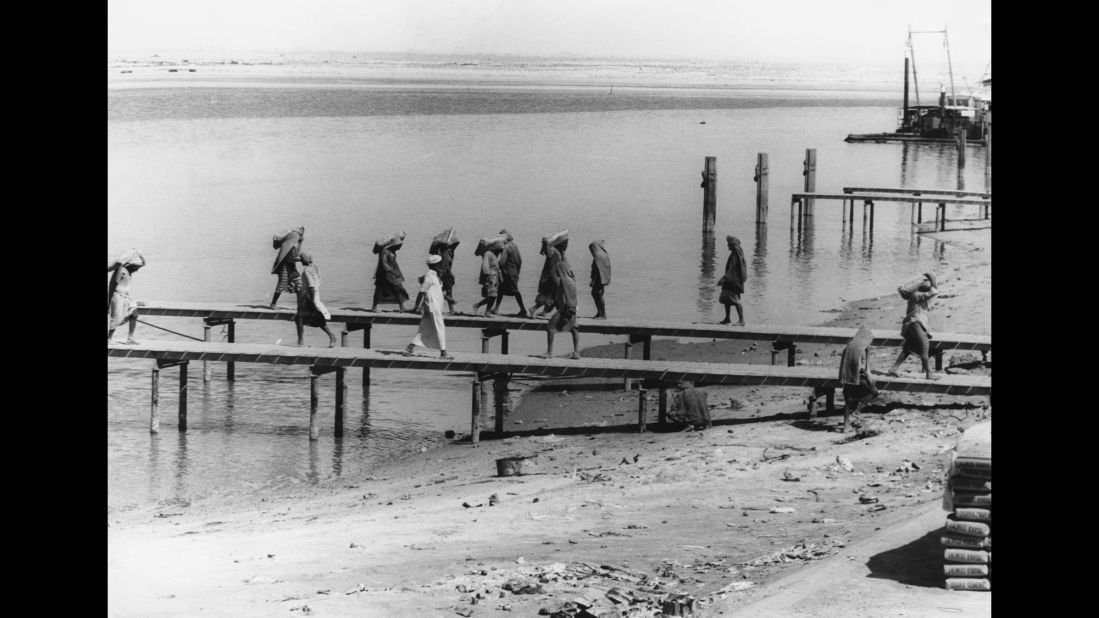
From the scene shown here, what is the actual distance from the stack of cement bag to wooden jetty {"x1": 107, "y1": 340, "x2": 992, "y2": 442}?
571cm

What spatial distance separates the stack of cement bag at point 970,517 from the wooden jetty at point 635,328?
7.52 metres

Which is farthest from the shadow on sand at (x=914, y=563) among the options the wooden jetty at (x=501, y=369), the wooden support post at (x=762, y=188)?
the wooden support post at (x=762, y=188)

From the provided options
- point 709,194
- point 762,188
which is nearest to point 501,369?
point 709,194

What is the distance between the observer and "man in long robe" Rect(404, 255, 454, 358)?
17.5m

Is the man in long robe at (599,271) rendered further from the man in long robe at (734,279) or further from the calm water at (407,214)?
the calm water at (407,214)

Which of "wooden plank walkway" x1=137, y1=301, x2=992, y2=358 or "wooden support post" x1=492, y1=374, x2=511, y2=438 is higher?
"wooden plank walkway" x1=137, y1=301, x2=992, y2=358

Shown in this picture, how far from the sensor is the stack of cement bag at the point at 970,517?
34.4 feet

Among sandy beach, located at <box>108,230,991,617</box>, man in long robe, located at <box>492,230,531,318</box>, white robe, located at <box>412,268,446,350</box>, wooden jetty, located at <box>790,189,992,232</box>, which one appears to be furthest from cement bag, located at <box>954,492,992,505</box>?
wooden jetty, located at <box>790,189,992,232</box>

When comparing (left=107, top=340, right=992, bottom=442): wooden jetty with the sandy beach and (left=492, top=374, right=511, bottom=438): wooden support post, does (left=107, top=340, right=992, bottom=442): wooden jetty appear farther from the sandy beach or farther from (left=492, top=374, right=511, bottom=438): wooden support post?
the sandy beach

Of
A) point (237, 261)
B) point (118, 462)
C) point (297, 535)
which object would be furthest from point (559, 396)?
point (237, 261)

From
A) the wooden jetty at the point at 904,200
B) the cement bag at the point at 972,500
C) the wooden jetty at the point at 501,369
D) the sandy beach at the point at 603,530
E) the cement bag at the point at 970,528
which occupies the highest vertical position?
the wooden jetty at the point at 904,200

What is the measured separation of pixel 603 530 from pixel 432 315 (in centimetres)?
528

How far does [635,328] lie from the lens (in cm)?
2011
